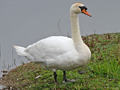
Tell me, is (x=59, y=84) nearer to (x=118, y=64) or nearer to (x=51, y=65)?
(x=51, y=65)

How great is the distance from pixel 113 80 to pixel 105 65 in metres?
0.72

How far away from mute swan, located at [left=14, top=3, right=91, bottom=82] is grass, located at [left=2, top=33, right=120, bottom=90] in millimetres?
547

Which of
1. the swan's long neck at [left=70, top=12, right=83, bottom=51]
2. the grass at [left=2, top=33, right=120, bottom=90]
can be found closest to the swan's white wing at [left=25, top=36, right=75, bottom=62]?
the swan's long neck at [left=70, top=12, right=83, bottom=51]

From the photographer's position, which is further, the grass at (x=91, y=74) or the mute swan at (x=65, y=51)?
the grass at (x=91, y=74)

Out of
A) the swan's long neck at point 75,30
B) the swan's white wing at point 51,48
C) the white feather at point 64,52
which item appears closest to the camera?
the white feather at point 64,52

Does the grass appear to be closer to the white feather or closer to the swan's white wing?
the white feather

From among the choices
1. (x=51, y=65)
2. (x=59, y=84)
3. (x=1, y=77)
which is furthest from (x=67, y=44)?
(x=1, y=77)

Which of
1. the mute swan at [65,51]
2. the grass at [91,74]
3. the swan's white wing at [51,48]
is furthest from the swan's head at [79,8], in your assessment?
the grass at [91,74]

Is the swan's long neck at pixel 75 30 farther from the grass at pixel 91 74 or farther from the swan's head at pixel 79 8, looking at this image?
the grass at pixel 91 74

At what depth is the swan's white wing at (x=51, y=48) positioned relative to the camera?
5355 mm

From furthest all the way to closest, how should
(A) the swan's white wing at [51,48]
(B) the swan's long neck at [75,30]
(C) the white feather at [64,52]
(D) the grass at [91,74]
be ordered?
(D) the grass at [91,74]
(B) the swan's long neck at [75,30]
(A) the swan's white wing at [51,48]
(C) the white feather at [64,52]

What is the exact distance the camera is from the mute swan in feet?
17.3

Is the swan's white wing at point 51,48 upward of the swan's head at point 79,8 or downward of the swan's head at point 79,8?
downward

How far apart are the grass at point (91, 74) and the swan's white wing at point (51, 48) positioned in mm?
718
